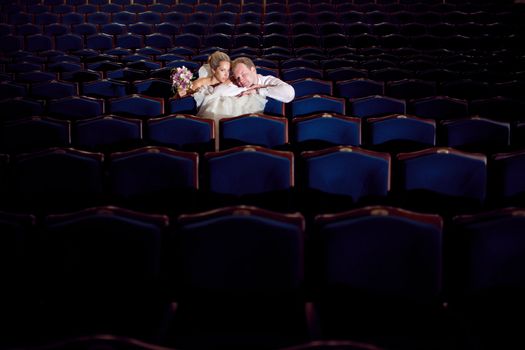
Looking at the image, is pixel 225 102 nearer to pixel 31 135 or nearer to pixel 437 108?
pixel 31 135

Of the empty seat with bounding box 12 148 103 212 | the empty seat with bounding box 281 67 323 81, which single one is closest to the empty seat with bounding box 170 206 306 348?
the empty seat with bounding box 12 148 103 212

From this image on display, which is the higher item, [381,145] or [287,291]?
[381,145]

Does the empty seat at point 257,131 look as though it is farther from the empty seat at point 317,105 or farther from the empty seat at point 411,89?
the empty seat at point 411,89

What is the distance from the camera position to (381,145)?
1354 mm

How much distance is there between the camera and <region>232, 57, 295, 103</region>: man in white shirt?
61.3 inches

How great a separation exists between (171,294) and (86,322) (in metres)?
0.14

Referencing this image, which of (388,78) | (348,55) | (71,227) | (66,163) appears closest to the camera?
(71,227)

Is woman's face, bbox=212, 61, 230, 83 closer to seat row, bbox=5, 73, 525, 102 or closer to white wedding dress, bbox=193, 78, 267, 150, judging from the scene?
white wedding dress, bbox=193, 78, 267, 150

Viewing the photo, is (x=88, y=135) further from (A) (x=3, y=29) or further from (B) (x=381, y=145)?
(A) (x=3, y=29)

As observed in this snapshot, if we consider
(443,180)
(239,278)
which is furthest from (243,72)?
(239,278)

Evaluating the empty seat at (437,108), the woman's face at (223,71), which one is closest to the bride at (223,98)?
the woman's face at (223,71)

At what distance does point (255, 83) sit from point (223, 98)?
0.12 meters

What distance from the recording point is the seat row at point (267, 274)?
0.74 meters

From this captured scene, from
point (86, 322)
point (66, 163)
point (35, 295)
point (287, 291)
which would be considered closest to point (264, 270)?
point (287, 291)
